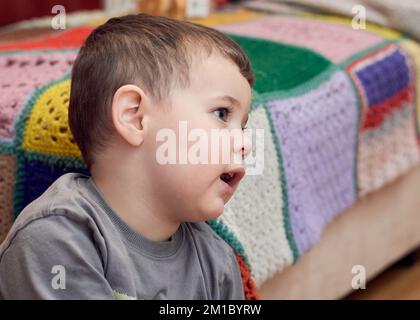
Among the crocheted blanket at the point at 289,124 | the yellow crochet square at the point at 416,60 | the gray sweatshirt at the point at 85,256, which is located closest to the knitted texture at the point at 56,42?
the crocheted blanket at the point at 289,124

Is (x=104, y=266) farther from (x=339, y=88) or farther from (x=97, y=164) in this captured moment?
(x=339, y=88)

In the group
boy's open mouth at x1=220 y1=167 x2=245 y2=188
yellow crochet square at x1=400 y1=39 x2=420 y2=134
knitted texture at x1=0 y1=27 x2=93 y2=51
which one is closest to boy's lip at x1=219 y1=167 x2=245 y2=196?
boy's open mouth at x1=220 y1=167 x2=245 y2=188

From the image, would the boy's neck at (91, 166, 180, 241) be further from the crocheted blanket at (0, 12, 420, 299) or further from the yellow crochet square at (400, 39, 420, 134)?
the yellow crochet square at (400, 39, 420, 134)

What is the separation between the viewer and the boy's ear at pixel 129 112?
2.66 feet

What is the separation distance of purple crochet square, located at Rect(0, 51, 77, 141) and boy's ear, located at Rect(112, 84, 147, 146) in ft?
0.68

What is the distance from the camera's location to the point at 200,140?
2.69 ft

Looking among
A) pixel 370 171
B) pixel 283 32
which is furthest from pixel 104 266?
pixel 283 32

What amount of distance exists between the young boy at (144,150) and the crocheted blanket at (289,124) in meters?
0.10

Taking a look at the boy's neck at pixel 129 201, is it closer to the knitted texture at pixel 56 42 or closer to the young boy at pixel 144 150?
the young boy at pixel 144 150

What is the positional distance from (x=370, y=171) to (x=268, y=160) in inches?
Answer: 14.5

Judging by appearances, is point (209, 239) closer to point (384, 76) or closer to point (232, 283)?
point (232, 283)

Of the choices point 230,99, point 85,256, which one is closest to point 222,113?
point 230,99
